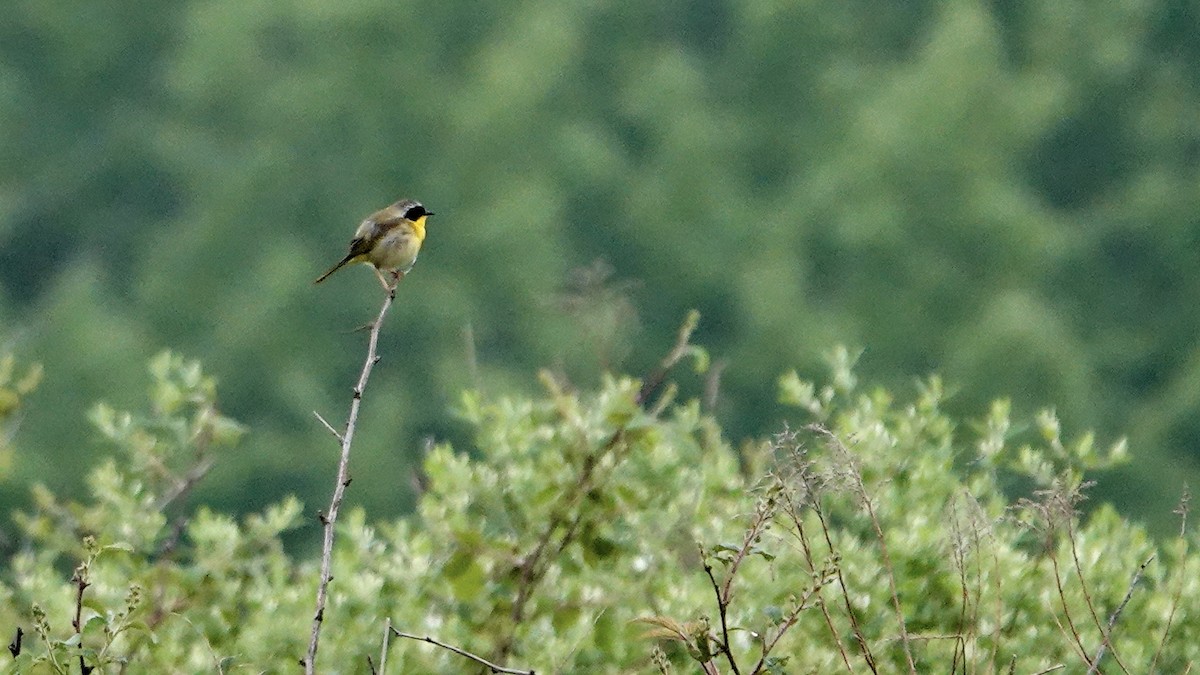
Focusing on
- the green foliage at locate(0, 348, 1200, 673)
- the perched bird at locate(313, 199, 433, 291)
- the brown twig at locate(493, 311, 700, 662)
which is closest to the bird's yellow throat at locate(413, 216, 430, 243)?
the perched bird at locate(313, 199, 433, 291)

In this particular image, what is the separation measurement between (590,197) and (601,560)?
29.2 m

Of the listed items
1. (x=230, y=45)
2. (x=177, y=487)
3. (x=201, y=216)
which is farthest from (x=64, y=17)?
(x=177, y=487)

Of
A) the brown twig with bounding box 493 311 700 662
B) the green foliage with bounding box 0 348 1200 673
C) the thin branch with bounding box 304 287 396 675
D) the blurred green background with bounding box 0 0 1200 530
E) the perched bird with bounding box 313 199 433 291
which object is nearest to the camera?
the thin branch with bounding box 304 287 396 675

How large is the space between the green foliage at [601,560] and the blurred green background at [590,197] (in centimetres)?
1963

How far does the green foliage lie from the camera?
376 cm

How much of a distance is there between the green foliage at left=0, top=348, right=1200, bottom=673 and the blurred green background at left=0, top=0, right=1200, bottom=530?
64.4ft

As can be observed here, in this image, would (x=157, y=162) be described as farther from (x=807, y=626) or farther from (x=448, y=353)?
(x=807, y=626)

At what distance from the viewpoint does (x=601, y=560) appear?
4.12 m

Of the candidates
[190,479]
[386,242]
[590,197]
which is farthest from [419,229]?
[590,197]

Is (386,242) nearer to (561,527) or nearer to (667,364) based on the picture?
(561,527)

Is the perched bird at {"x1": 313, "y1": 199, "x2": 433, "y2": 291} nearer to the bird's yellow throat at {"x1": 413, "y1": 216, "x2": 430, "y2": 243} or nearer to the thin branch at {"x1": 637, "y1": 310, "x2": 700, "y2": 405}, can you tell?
the bird's yellow throat at {"x1": 413, "y1": 216, "x2": 430, "y2": 243}

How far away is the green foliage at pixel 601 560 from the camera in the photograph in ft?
12.3

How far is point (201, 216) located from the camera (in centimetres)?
3266

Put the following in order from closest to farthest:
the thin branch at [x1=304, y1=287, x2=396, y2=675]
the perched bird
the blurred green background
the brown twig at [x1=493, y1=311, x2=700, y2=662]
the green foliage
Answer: the thin branch at [x1=304, y1=287, x2=396, y2=675], the green foliage, the brown twig at [x1=493, y1=311, x2=700, y2=662], the perched bird, the blurred green background
